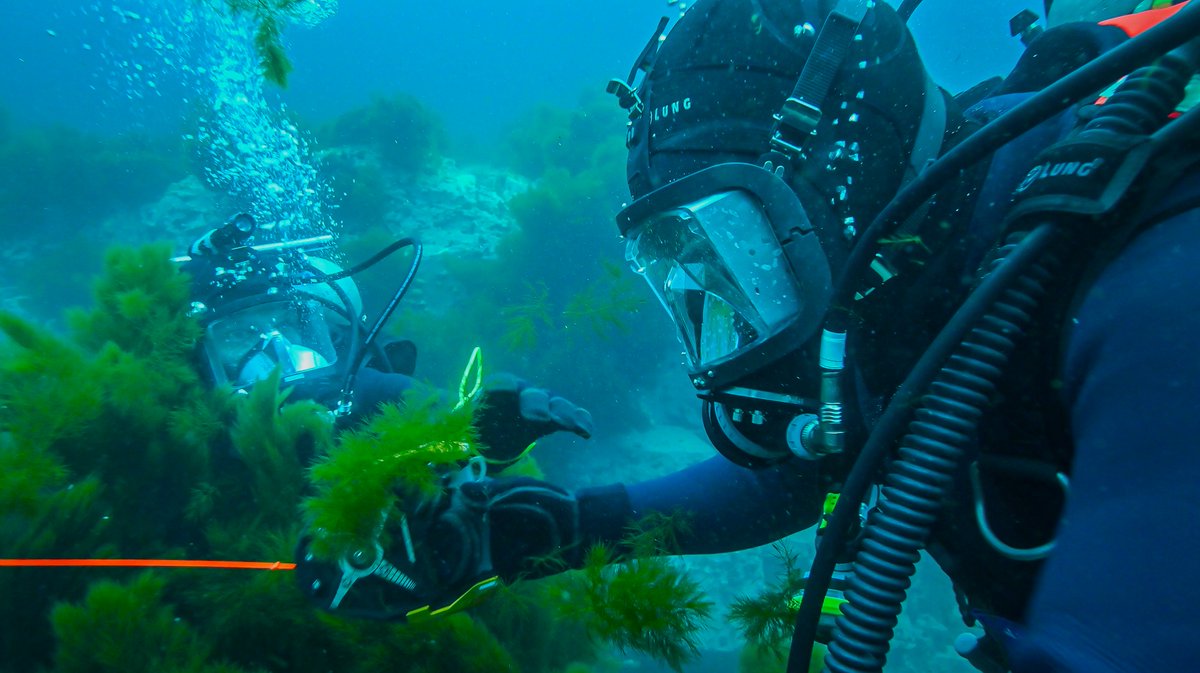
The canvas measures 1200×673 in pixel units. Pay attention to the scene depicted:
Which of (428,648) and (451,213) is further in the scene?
(451,213)

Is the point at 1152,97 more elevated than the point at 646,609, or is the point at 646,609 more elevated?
the point at 1152,97

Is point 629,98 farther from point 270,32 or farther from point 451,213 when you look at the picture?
point 451,213

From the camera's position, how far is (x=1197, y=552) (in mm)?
758

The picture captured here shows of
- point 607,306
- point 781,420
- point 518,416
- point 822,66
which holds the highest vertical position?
point 607,306

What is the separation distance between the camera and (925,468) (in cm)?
121

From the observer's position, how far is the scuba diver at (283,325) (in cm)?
418

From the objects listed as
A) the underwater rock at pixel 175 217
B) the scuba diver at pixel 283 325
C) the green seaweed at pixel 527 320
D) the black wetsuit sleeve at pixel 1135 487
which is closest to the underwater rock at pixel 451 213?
the green seaweed at pixel 527 320

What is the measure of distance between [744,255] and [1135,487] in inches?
40.0

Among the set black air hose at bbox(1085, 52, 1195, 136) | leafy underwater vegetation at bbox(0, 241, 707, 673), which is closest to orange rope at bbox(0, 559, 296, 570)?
leafy underwater vegetation at bbox(0, 241, 707, 673)

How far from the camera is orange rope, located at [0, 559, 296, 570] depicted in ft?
7.93

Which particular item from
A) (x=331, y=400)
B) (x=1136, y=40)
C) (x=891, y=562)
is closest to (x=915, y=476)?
(x=891, y=562)

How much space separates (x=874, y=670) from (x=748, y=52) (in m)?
1.60

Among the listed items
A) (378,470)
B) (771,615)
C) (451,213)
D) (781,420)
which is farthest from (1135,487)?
(451,213)

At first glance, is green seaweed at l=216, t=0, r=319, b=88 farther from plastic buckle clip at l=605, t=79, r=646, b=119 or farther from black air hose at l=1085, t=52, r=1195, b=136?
black air hose at l=1085, t=52, r=1195, b=136
